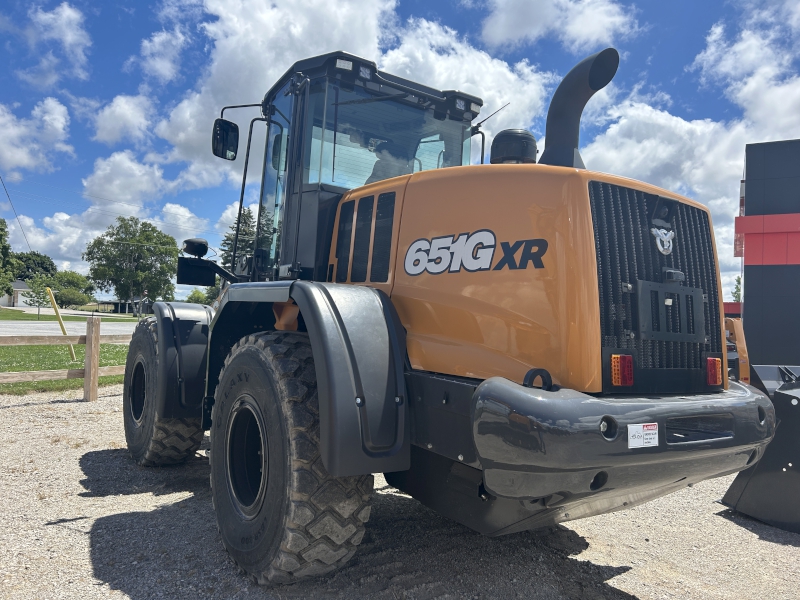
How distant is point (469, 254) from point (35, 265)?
112817 mm

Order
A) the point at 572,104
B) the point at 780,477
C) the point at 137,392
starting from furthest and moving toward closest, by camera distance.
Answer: the point at 137,392 < the point at 780,477 < the point at 572,104

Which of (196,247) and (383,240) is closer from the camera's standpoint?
(383,240)

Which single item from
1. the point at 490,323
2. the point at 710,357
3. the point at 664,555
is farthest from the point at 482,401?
the point at 664,555

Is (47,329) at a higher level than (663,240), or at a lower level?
lower

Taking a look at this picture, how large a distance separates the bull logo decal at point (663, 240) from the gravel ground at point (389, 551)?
5.71 ft

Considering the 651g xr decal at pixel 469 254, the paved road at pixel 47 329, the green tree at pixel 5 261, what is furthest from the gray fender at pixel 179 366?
the green tree at pixel 5 261

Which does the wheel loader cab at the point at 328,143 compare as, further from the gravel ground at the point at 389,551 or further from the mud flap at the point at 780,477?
the mud flap at the point at 780,477

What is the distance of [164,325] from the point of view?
482cm

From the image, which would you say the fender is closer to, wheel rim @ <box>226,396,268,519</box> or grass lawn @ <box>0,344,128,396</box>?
wheel rim @ <box>226,396,268,519</box>

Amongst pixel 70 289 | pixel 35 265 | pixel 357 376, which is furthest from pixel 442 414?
pixel 35 265

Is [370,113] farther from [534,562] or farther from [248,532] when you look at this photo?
[534,562]

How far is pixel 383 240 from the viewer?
325 centimetres

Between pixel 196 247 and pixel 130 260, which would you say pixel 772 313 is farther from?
pixel 130 260

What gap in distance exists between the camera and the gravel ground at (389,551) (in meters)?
2.95
